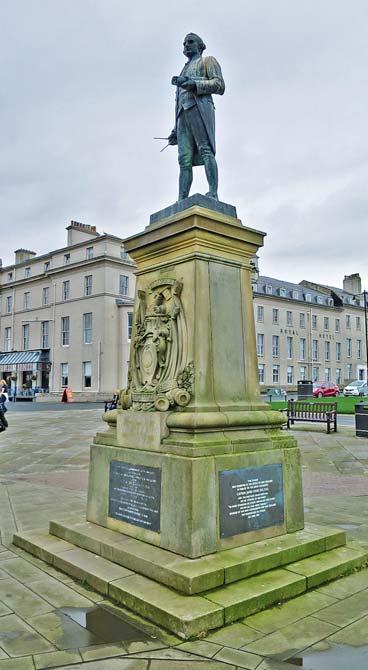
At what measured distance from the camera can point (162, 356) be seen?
496 cm

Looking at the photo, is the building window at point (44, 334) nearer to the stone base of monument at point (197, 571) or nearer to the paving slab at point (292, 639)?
the stone base of monument at point (197, 571)

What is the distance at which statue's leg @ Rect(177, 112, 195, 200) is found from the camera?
566 cm

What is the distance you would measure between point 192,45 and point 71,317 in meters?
45.1

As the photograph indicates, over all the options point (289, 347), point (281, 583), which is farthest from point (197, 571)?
point (289, 347)

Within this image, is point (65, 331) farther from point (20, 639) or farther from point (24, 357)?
point (20, 639)

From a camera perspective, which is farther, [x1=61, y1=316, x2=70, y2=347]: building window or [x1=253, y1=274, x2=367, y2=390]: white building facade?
[x1=253, y1=274, x2=367, y2=390]: white building facade

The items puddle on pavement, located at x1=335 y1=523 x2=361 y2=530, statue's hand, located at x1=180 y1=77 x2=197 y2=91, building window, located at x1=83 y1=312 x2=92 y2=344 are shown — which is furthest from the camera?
building window, located at x1=83 y1=312 x2=92 y2=344

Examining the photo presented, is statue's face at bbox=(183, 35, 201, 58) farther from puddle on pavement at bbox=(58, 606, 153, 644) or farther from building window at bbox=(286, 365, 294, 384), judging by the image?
building window at bbox=(286, 365, 294, 384)

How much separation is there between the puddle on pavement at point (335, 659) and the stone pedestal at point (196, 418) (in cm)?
120

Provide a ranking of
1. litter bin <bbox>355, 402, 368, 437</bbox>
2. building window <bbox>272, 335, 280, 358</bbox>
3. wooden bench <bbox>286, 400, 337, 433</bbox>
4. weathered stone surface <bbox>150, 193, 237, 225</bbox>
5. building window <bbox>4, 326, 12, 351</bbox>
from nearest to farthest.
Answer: weathered stone surface <bbox>150, 193, 237, 225</bbox>, litter bin <bbox>355, 402, 368, 437</bbox>, wooden bench <bbox>286, 400, 337, 433</bbox>, building window <bbox>4, 326, 12, 351</bbox>, building window <bbox>272, 335, 280, 358</bbox>

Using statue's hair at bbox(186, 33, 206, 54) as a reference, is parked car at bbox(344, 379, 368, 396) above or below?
below

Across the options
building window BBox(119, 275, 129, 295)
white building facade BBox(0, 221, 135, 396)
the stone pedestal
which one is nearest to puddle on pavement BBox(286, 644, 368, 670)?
the stone pedestal

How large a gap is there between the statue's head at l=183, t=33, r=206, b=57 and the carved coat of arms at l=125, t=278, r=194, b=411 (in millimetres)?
2599

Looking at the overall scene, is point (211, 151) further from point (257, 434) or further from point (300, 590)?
point (300, 590)
